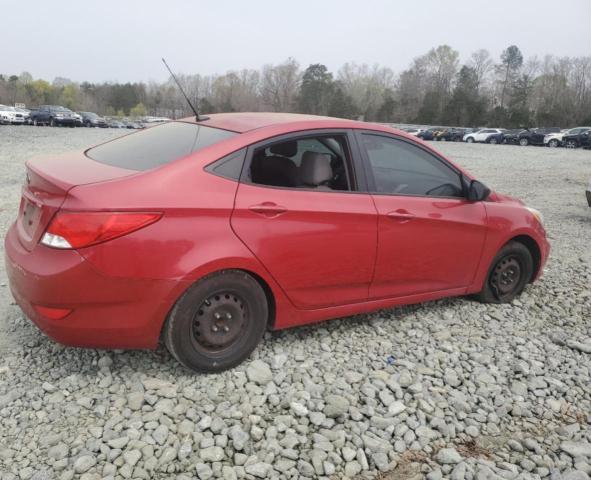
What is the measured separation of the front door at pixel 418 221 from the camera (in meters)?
3.82

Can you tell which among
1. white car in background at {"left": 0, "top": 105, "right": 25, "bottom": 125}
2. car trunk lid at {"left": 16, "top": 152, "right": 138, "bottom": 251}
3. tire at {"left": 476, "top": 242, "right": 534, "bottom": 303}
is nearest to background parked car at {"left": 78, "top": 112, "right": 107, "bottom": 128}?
white car in background at {"left": 0, "top": 105, "right": 25, "bottom": 125}

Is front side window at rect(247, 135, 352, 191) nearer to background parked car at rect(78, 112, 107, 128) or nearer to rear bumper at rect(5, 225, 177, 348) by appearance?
rear bumper at rect(5, 225, 177, 348)

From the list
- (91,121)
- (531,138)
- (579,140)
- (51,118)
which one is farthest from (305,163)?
(91,121)

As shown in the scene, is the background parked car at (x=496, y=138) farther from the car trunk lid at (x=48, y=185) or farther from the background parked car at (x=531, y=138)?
the car trunk lid at (x=48, y=185)

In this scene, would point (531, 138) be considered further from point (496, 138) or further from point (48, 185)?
point (48, 185)

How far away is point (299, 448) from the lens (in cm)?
275

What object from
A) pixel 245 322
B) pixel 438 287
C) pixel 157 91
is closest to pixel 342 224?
pixel 245 322

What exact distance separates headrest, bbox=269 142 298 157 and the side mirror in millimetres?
1493

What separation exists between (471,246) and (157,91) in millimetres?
130877

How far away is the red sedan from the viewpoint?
2889 mm

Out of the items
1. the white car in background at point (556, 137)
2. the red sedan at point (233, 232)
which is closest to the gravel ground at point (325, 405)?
the red sedan at point (233, 232)

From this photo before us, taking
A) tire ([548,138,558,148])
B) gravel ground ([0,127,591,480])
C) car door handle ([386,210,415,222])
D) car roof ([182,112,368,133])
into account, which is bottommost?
gravel ground ([0,127,591,480])

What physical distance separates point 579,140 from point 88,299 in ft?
148

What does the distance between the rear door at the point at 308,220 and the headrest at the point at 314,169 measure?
0.04 feet
